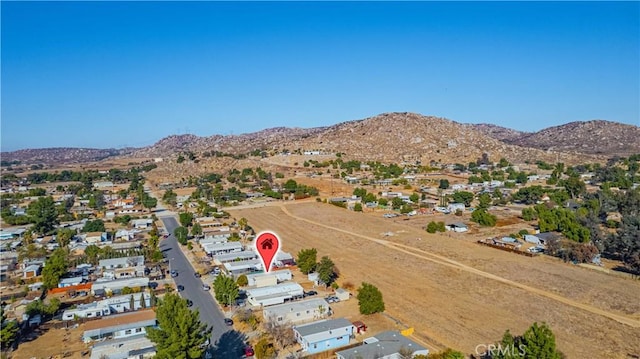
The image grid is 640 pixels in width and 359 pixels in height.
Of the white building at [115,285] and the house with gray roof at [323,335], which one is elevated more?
the house with gray roof at [323,335]

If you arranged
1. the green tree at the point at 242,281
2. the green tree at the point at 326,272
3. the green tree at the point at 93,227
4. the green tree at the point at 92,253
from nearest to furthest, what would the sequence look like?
the green tree at the point at 326,272
the green tree at the point at 242,281
the green tree at the point at 92,253
the green tree at the point at 93,227

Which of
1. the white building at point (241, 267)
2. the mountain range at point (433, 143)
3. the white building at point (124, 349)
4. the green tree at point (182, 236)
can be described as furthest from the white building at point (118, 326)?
the mountain range at point (433, 143)

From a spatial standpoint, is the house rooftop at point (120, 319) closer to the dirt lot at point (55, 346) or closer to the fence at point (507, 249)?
the dirt lot at point (55, 346)

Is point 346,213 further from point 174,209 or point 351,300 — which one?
point 351,300

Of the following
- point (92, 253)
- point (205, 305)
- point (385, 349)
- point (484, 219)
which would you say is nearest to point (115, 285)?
point (205, 305)

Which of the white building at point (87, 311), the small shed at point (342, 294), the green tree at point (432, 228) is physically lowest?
the white building at point (87, 311)

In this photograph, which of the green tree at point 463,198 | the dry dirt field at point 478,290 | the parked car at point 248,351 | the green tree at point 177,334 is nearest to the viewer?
the green tree at point 177,334

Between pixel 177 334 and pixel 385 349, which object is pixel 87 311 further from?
pixel 385 349

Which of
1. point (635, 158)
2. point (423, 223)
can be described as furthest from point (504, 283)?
point (635, 158)
